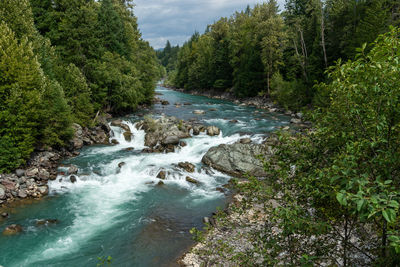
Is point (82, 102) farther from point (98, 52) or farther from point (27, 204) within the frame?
point (27, 204)

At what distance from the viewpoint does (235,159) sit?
1927 centimetres

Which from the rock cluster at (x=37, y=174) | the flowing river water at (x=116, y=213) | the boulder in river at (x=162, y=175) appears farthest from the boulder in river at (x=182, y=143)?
the rock cluster at (x=37, y=174)

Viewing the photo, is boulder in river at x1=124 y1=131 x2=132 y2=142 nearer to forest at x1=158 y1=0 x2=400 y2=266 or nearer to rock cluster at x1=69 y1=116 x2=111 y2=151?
rock cluster at x1=69 y1=116 x2=111 y2=151

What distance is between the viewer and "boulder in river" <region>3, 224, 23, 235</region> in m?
11.4

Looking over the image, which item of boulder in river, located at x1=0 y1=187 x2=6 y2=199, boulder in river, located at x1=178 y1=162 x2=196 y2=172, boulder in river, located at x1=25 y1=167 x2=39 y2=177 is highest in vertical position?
boulder in river, located at x1=25 y1=167 x2=39 y2=177

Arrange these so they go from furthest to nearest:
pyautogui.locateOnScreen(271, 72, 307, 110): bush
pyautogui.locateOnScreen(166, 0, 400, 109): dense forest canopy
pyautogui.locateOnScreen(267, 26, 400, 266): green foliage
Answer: pyautogui.locateOnScreen(271, 72, 307, 110): bush → pyautogui.locateOnScreen(166, 0, 400, 109): dense forest canopy → pyautogui.locateOnScreen(267, 26, 400, 266): green foliage

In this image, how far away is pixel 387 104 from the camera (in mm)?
3436

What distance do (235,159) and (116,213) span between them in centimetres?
977

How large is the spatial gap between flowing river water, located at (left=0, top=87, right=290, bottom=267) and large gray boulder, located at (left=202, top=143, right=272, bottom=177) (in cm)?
86

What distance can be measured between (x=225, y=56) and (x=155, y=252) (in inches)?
2282

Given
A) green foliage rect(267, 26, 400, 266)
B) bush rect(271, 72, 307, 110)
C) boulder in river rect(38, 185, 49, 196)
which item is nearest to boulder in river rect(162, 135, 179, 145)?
boulder in river rect(38, 185, 49, 196)

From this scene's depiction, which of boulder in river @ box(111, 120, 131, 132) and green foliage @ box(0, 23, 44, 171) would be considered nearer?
green foliage @ box(0, 23, 44, 171)

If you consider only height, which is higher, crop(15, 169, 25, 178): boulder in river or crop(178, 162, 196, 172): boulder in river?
crop(15, 169, 25, 178): boulder in river

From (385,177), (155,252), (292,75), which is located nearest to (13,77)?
(155,252)
